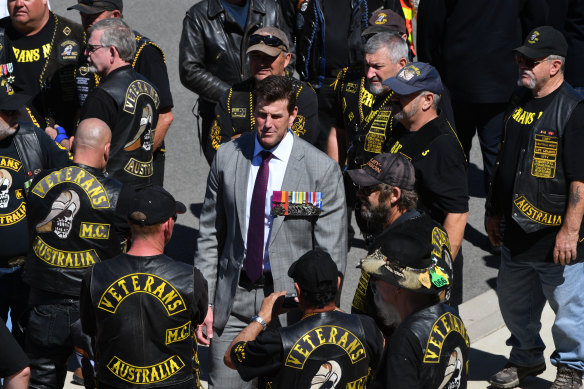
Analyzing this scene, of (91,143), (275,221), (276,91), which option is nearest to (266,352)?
(275,221)

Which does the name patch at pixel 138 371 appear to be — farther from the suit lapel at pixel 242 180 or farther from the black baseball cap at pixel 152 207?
the suit lapel at pixel 242 180

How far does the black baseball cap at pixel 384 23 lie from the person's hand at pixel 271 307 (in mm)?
3240

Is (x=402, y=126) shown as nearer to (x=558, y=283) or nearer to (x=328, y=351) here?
(x=558, y=283)

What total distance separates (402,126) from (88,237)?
2132 millimetres

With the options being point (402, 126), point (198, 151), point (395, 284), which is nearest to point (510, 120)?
point (402, 126)

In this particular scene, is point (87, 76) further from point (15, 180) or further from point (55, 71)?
point (15, 180)

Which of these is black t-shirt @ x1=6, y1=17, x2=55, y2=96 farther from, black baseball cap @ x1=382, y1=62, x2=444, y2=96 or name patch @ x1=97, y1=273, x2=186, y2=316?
name patch @ x1=97, y1=273, x2=186, y2=316

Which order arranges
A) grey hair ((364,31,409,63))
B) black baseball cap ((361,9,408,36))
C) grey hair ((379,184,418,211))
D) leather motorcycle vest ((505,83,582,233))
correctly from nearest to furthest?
1. grey hair ((379,184,418,211))
2. leather motorcycle vest ((505,83,582,233))
3. grey hair ((364,31,409,63))
4. black baseball cap ((361,9,408,36))

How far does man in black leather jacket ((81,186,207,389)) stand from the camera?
467 cm

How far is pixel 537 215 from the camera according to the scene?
621 cm

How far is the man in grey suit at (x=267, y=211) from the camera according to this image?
534 cm

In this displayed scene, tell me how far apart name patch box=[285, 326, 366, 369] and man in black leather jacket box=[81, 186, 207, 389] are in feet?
2.34

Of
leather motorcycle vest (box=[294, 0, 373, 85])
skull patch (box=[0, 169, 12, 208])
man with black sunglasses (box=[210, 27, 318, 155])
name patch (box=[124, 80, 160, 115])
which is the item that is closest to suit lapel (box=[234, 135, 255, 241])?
man with black sunglasses (box=[210, 27, 318, 155])

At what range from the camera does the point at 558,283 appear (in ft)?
20.8
